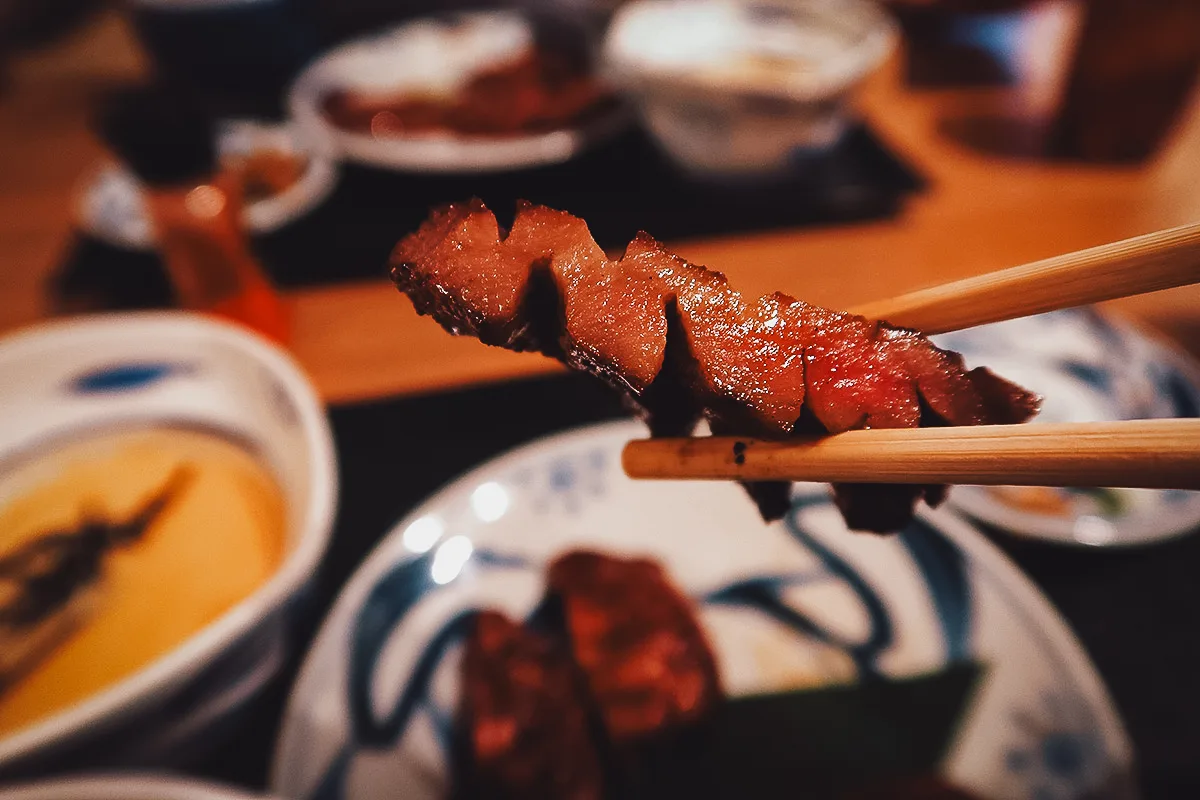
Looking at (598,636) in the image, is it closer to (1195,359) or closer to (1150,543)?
(1150,543)

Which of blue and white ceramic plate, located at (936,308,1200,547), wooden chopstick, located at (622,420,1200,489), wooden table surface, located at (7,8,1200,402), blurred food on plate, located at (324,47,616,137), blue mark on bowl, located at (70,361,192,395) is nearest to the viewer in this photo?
wooden chopstick, located at (622,420,1200,489)

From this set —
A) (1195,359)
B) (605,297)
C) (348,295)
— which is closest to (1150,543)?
(1195,359)

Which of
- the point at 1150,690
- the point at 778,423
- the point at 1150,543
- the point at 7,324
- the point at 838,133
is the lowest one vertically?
the point at 7,324

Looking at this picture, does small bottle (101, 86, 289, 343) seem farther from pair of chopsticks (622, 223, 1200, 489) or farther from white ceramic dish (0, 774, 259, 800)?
pair of chopsticks (622, 223, 1200, 489)

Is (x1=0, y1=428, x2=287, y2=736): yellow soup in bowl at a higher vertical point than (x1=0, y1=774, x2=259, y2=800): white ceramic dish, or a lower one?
lower

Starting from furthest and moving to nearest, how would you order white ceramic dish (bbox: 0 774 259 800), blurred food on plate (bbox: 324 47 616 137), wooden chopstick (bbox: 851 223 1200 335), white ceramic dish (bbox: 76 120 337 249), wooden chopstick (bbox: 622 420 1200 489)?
blurred food on plate (bbox: 324 47 616 137)
white ceramic dish (bbox: 76 120 337 249)
white ceramic dish (bbox: 0 774 259 800)
wooden chopstick (bbox: 851 223 1200 335)
wooden chopstick (bbox: 622 420 1200 489)

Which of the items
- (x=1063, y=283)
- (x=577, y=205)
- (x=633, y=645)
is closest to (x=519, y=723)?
(x=633, y=645)

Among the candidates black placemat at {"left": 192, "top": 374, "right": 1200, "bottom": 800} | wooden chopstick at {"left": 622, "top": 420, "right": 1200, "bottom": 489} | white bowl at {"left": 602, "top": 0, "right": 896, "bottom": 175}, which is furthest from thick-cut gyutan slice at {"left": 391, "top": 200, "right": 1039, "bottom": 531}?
white bowl at {"left": 602, "top": 0, "right": 896, "bottom": 175}
